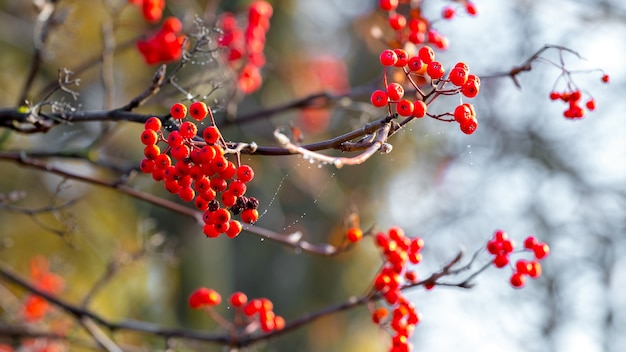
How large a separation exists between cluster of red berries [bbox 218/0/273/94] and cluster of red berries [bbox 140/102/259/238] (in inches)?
86.6

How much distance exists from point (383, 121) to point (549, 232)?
7204mm

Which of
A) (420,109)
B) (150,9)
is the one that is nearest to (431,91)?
(420,109)

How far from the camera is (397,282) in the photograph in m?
2.88

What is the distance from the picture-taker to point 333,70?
9828 mm

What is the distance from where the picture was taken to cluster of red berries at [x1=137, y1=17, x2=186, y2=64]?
4082mm

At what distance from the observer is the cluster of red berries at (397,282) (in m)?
2.86

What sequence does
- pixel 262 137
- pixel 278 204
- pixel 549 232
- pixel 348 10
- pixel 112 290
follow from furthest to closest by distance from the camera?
1. pixel 348 10
2. pixel 278 204
3. pixel 549 232
4. pixel 262 137
5. pixel 112 290

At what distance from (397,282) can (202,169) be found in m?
1.21

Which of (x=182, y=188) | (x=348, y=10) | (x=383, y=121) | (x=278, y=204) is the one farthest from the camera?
(x=348, y=10)

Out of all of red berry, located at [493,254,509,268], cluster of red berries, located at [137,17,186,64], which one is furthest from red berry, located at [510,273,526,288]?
cluster of red berries, located at [137,17,186,64]

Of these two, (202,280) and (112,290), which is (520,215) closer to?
(202,280)

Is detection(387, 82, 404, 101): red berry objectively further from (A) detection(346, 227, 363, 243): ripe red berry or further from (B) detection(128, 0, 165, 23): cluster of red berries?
(B) detection(128, 0, 165, 23): cluster of red berries

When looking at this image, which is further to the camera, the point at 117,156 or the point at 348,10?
the point at 348,10

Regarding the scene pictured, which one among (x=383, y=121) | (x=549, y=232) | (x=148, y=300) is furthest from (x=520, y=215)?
(x=383, y=121)
